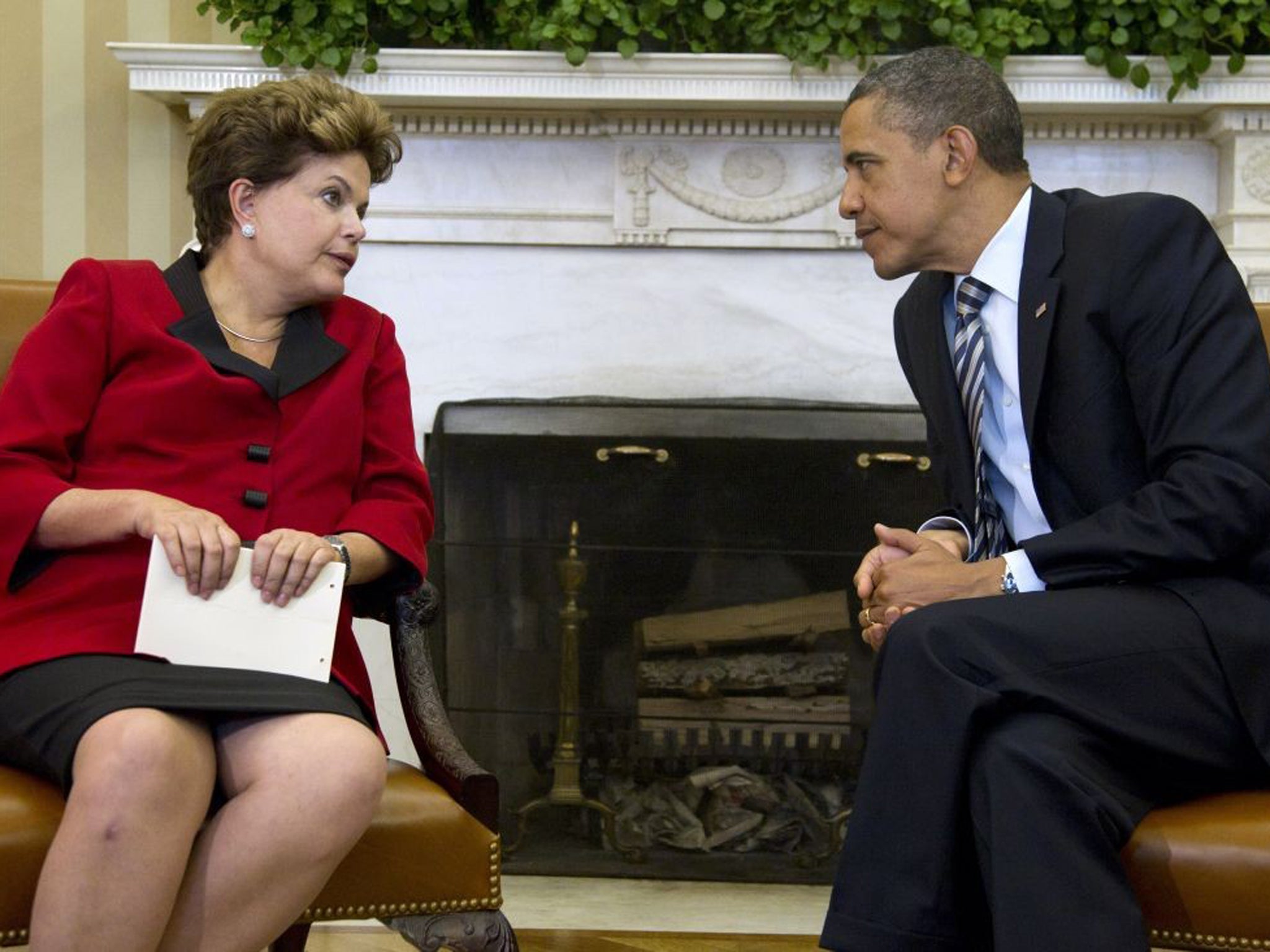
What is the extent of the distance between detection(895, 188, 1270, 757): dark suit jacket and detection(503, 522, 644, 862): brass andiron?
1.17 metres

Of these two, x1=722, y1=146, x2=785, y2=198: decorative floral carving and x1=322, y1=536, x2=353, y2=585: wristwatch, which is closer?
x1=322, y1=536, x2=353, y2=585: wristwatch

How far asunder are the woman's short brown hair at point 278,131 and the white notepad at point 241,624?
54 cm

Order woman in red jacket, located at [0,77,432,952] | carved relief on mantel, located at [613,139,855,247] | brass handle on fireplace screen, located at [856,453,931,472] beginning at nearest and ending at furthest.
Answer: woman in red jacket, located at [0,77,432,952], brass handle on fireplace screen, located at [856,453,931,472], carved relief on mantel, located at [613,139,855,247]

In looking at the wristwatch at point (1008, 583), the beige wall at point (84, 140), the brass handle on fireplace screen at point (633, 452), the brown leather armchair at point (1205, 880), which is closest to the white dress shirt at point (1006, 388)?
the wristwatch at point (1008, 583)

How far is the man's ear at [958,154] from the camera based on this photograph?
2068 mm

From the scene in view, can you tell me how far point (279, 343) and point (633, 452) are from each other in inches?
43.1

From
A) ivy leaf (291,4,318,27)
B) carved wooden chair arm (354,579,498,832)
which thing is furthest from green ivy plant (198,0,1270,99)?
carved wooden chair arm (354,579,498,832)

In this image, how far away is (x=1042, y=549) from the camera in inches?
70.6

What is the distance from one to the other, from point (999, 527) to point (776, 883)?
1.23 metres

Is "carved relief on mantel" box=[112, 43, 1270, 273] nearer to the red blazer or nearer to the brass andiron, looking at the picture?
the brass andiron

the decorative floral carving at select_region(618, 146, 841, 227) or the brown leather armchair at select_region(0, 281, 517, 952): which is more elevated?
the decorative floral carving at select_region(618, 146, 841, 227)

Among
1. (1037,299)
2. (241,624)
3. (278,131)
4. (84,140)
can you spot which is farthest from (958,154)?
(84,140)

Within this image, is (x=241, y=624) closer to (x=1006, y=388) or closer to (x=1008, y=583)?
(x=1008, y=583)

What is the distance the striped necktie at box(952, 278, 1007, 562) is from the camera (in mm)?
2031
